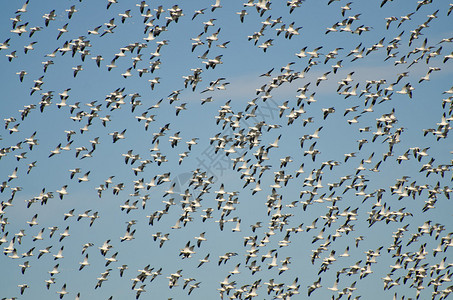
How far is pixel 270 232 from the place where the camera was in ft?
295

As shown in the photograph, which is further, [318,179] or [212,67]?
[318,179]

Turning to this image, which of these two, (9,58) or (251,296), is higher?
(9,58)

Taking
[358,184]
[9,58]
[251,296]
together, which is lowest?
[251,296]

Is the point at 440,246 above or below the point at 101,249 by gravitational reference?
below

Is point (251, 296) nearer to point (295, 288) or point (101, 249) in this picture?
point (295, 288)

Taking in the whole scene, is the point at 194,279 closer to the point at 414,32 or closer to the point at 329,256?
the point at 329,256

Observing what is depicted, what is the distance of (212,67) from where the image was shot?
275 ft

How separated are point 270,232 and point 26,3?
99.2 feet

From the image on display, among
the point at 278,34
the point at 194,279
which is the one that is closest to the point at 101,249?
the point at 194,279

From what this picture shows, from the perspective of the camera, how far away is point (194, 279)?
88.4 metres

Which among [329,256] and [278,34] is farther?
[329,256]

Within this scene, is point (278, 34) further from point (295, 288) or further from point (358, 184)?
point (295, 288)

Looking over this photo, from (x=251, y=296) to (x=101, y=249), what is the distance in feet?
48.5

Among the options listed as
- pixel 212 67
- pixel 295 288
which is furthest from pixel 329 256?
pixel 212 67
